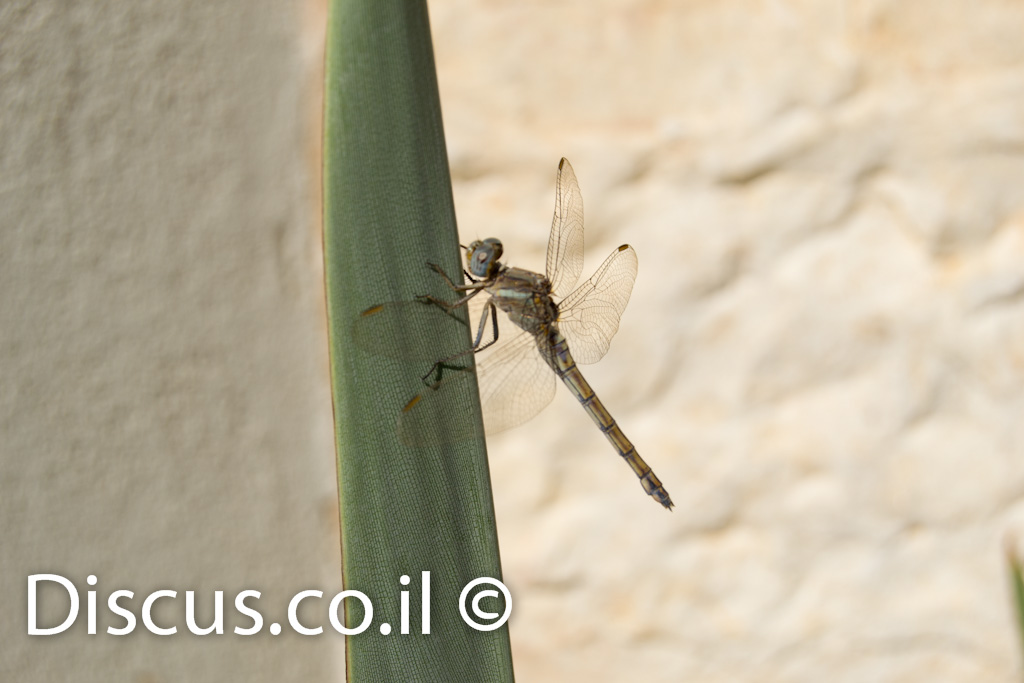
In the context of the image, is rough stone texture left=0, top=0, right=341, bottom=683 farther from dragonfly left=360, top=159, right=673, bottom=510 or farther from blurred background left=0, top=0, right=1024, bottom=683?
dragonfly left=360, top=159, right=673, bottom=510

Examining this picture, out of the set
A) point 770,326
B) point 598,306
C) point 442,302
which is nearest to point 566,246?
point 598,306


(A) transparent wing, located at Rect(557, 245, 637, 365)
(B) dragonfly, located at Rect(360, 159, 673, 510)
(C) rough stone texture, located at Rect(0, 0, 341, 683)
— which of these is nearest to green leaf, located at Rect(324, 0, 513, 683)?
(B) dragonfly, located at Rect(360, 159, 673, 510)

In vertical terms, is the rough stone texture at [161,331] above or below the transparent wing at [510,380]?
above

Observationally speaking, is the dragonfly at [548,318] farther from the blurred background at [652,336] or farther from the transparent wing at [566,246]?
the blurred background at [652,336]

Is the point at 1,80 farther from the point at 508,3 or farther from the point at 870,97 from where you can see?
the point at 870,97

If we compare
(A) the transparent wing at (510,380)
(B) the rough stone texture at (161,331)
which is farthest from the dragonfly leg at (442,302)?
(B) the rough stone texture at (161,331)

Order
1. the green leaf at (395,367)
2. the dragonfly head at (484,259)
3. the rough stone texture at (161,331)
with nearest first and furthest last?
1. the green leaf at (395,367)
2. the dragonfly head at (484,259)
3. the rough stone texture at (161,331)
